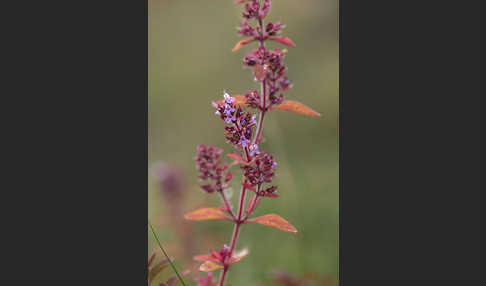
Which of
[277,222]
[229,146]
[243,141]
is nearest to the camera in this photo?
[243,141]

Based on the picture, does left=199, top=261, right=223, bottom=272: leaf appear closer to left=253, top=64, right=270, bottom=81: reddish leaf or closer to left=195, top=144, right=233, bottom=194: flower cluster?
left=195, top=144, right=233, bottom=194: flower cluster

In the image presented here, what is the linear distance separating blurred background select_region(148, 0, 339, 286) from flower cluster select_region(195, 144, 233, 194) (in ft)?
5.22

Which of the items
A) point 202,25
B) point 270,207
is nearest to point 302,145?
point 270,207

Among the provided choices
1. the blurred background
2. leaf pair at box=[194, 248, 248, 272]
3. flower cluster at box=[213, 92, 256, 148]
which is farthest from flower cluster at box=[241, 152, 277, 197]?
the blurred background

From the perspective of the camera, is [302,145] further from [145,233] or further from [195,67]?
[145,233]

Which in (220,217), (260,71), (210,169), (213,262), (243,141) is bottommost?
(213,262)

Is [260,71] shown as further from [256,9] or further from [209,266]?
[209,266]

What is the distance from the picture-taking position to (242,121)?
173 centimetres

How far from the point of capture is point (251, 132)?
1753 mm

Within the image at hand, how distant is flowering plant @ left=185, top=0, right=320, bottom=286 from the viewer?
1.73 m

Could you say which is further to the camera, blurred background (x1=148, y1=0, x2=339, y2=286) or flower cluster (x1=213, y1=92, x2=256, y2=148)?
blurred background (x1=148, y1=0, x2=339, y2=286)

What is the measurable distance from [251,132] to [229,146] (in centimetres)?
347

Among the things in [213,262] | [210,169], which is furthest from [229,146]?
[213,262]

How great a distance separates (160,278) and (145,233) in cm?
194
